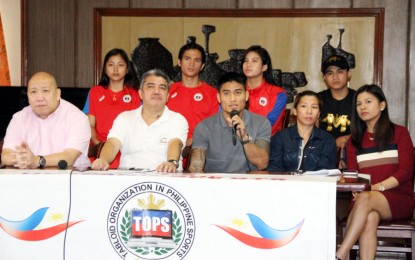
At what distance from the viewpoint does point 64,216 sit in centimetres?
Result: 320

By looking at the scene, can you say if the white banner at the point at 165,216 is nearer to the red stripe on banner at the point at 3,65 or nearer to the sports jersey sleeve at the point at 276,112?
the sports jersey sleeve at the point at 276,112

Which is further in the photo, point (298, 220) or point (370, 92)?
point (370, 92)

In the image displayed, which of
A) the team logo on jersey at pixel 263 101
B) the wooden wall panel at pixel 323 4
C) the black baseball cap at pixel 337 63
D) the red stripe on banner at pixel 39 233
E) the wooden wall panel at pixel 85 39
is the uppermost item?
the wooden wall panel at pixel 323 4

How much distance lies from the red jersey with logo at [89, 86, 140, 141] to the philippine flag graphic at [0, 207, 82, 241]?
1615 mm

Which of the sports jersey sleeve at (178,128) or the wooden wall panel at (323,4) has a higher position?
the wooden wall panel at (323,4)

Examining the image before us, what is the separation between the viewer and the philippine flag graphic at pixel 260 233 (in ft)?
10.0

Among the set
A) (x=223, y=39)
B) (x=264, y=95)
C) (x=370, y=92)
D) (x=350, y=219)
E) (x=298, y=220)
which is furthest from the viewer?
(x=223, y=39)

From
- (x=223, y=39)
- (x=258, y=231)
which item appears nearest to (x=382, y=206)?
(x=258, y=231)

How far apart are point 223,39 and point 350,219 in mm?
2735

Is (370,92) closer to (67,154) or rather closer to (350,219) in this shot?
(350,219)

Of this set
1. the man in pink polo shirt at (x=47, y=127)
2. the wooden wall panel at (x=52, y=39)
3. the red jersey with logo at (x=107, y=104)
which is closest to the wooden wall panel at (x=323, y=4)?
the red jersey with logo at (x=107, y=104)

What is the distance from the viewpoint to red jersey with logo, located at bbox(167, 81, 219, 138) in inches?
186

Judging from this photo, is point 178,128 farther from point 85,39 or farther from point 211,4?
point 85,39

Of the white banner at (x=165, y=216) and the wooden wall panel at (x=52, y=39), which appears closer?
the white banner at (x=165, y=216)
